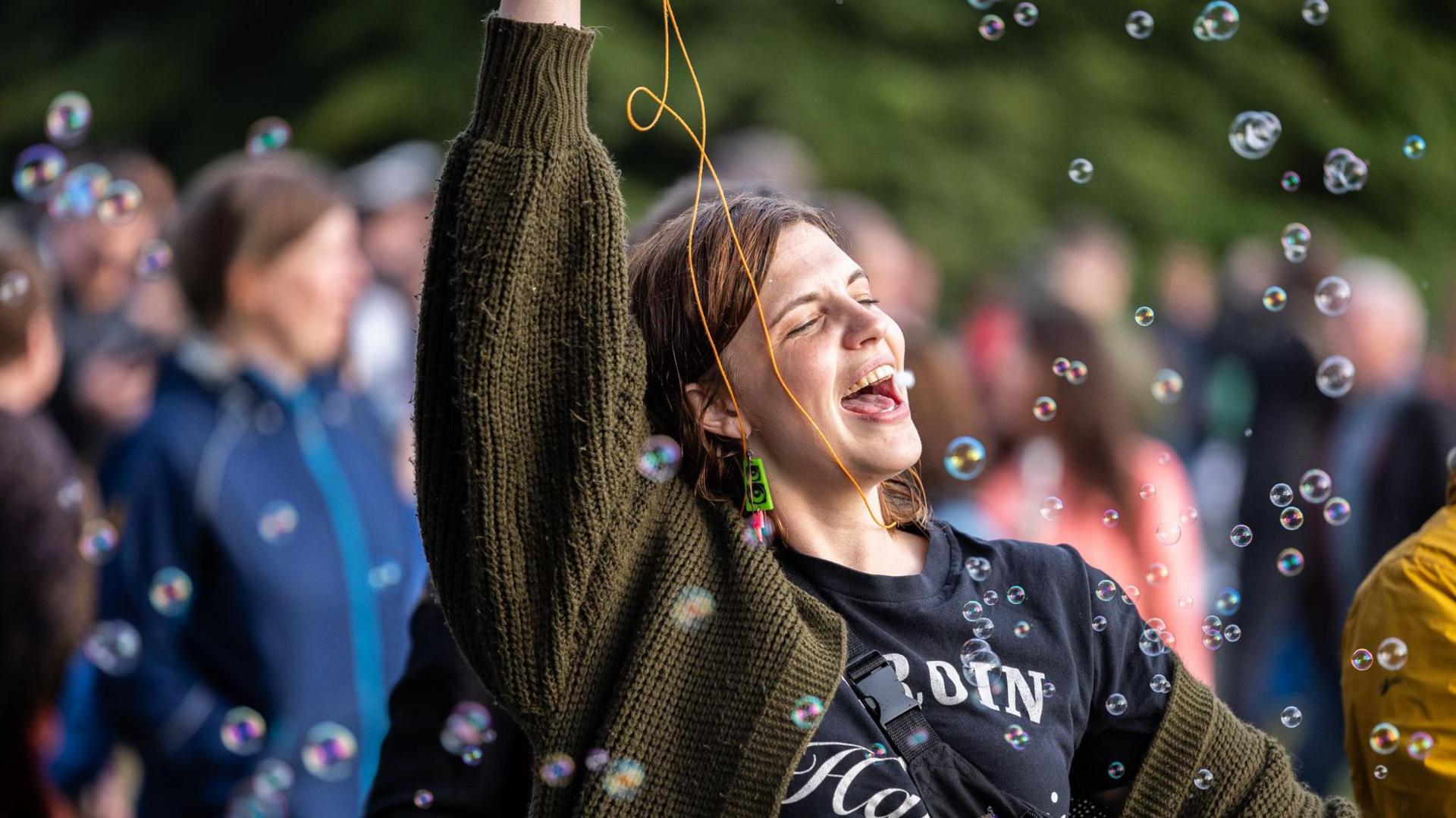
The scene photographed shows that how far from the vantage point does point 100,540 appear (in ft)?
10.9

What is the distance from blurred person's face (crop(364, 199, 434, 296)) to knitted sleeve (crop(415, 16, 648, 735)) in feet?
12.6

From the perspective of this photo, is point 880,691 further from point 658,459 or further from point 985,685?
point 658,459

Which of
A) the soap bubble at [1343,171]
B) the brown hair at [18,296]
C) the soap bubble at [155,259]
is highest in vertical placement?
the soap bubble at [1343,171]

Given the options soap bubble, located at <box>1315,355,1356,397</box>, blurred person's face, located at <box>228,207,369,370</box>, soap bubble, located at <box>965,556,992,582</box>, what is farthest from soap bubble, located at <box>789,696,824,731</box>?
blurred person's face, located at <box>228,207,369,370</box>

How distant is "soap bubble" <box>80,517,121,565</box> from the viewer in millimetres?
3336

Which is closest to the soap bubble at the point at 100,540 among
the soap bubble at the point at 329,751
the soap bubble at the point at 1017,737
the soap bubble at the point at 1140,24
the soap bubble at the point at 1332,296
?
the soap bubble at the point at 329,751

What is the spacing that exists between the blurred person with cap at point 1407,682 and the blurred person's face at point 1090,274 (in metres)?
3.49

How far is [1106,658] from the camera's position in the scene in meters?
2.25

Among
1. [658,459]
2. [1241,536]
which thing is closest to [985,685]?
[658,459]

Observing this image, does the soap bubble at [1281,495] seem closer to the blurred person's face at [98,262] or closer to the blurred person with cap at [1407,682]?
the blurred person with cap at [1407,682]

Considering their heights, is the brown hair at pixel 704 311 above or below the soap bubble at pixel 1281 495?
above

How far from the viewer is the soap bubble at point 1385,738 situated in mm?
2346

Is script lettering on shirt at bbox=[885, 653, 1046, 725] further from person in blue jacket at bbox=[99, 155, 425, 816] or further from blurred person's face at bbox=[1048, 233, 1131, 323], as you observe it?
blurred person's face at bbox=[1048, 233, 1131, 323]

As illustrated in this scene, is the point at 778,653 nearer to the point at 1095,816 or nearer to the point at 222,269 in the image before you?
the point at 1095,816
